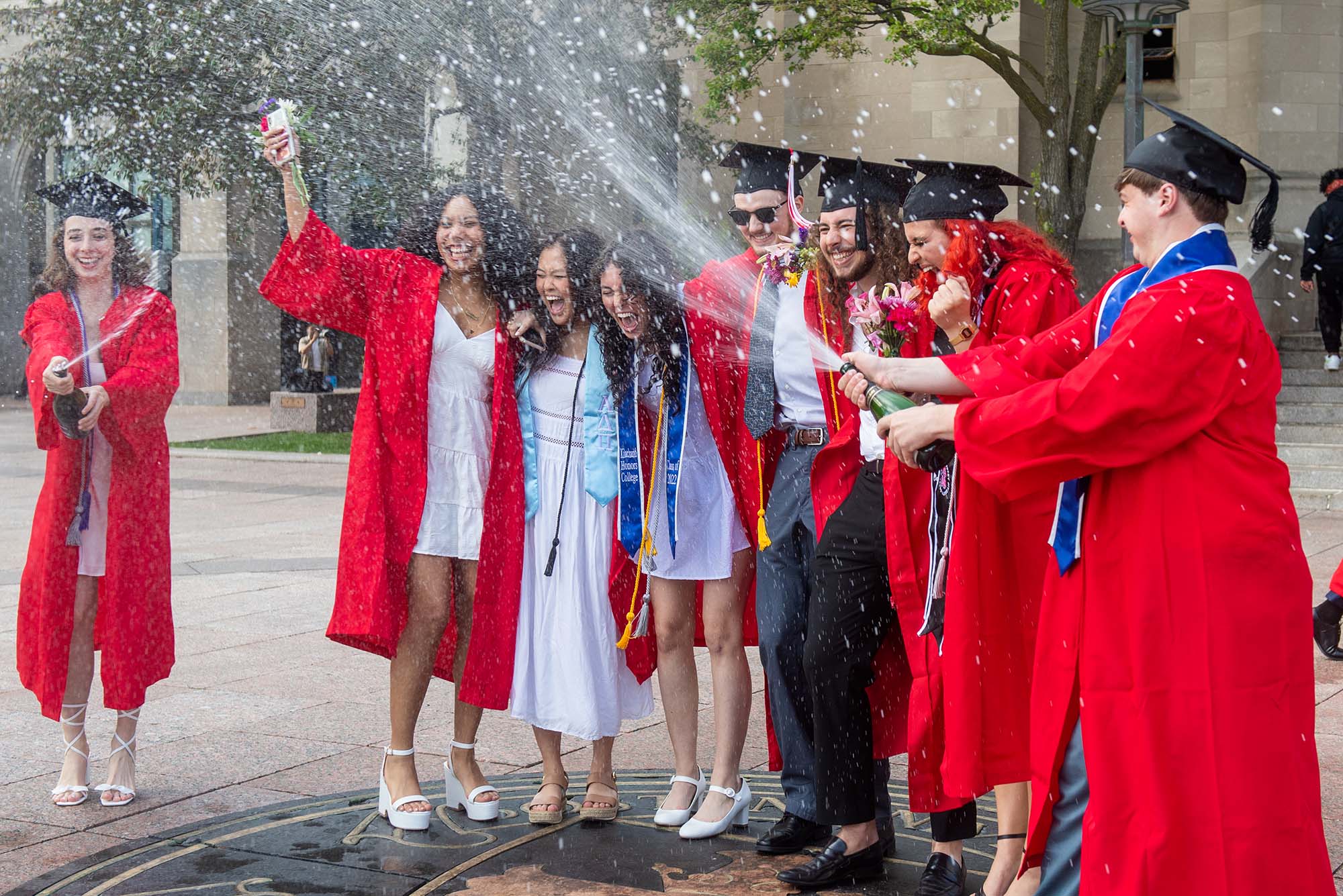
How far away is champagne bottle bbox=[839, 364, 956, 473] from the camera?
141 inches

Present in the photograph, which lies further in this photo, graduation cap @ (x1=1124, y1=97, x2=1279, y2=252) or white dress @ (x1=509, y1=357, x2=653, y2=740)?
white dress @ (x1=509, y1=357, x2=653, y2=740)

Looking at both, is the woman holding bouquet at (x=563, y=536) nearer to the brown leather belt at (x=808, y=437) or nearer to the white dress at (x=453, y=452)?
the white dress at (x=453, y=452)

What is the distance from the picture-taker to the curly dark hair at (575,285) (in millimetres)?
5195

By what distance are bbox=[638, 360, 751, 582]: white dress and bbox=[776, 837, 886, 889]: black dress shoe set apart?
0.99m

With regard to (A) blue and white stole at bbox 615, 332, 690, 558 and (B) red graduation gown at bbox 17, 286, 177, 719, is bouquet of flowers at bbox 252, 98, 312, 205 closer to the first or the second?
(B) red graduation gown at bbox 17, 286, 177, 719

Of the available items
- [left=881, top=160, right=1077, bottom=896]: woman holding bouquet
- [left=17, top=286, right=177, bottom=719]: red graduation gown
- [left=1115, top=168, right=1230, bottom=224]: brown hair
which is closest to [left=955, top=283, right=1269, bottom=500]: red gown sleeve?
[left=1115, top=168, right=1230, bottom=224]: brown hair

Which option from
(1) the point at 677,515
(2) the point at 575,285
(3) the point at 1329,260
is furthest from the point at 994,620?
(3) the point at 1329,260

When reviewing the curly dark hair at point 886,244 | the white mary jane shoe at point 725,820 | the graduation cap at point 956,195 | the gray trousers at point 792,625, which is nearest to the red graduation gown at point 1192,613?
the graduation cap at point 956,195

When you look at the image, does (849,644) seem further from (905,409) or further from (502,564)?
(502,564)

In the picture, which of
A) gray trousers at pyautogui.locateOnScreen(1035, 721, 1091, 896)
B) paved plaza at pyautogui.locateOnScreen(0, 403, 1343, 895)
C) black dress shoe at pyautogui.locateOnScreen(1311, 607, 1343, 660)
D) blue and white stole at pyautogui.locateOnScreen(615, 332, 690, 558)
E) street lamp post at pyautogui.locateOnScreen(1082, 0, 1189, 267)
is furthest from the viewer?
street lamp post at pyautogui.locateOnScreen(1082, 0, 1189, 267)

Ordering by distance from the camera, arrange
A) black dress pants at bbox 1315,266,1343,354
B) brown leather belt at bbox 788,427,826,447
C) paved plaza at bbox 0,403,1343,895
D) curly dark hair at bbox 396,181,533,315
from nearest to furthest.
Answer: paved plaza at bbox 0,403,1343,895, brown leather belt at bbox 788,427,826,447, curly dark hair at bbox 396,181,533,315, black dress pants at bbox 1315,266,1343,354

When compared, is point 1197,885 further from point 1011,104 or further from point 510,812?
point 1011,104

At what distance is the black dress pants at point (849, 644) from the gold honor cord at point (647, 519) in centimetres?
67

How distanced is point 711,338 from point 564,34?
46.3 ft
